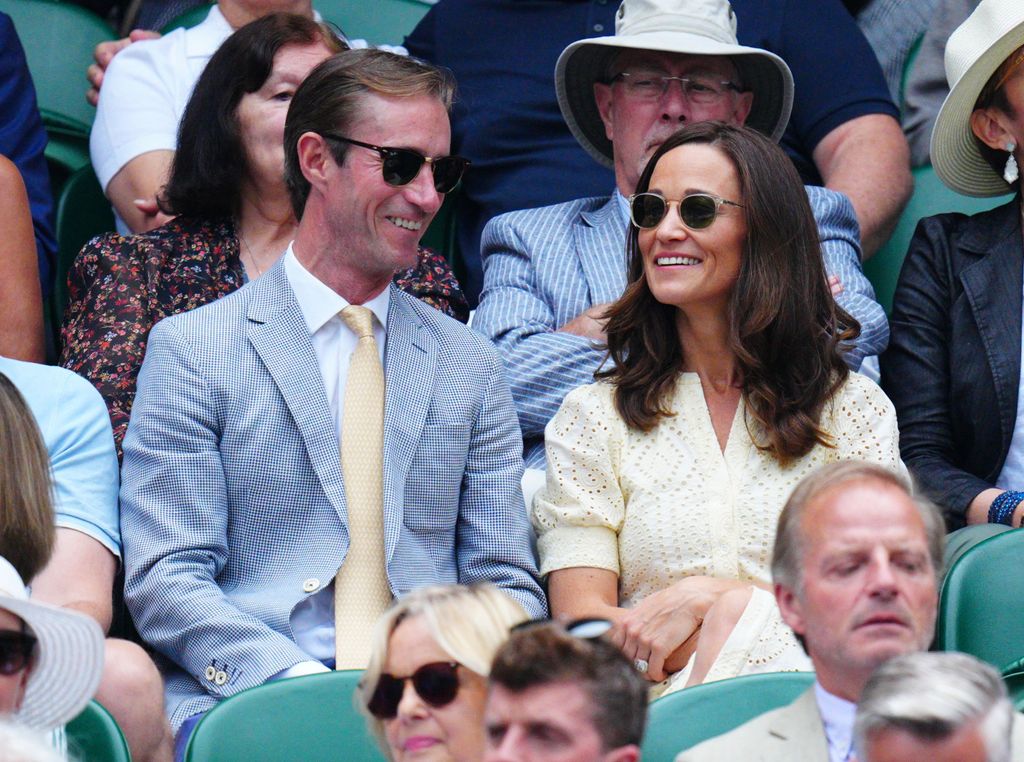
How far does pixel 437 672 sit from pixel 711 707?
22.7 inches

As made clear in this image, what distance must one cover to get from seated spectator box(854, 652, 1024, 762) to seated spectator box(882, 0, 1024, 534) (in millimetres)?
1726

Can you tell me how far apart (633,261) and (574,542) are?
593 millimetres

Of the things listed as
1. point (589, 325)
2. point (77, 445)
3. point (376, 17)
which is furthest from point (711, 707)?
point (376, 17)

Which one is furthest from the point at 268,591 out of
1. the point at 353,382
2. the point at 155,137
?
the point at 155,137

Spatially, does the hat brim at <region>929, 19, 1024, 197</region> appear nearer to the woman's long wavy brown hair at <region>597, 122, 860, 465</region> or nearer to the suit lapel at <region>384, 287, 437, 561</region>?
the woman's long wavy brown hair at <region>597, 122, 860, 465</region>

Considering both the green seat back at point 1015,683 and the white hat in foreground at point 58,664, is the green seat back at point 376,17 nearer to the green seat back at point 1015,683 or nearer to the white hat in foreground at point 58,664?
the green seat back at point 1015,683

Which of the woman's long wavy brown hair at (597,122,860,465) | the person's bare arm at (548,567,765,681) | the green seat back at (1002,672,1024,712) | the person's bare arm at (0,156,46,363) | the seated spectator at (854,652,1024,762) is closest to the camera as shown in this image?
the seated spectator at (854,652,1024,762)

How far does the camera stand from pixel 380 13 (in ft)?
16.2

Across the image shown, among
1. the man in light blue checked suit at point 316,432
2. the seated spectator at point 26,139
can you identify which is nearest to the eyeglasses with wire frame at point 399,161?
the man in light blue checked suit at point 316,432

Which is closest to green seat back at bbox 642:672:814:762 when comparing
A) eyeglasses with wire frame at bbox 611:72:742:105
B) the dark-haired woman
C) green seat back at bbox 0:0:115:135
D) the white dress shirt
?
the dark-haired woman

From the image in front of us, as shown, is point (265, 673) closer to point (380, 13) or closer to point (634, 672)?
point (634, 672)

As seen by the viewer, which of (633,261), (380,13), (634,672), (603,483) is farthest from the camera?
(380,13)

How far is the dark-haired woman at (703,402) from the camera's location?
303cm

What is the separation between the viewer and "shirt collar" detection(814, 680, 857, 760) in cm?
204
